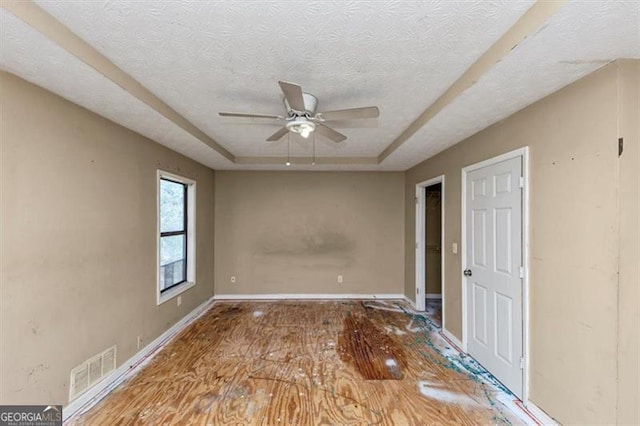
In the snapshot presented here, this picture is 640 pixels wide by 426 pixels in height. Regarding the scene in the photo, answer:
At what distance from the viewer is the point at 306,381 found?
2682mm

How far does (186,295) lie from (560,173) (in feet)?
14.7

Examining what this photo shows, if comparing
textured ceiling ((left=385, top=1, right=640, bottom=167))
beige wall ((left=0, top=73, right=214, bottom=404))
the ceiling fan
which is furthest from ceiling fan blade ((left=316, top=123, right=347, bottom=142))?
beige wall ((left=0, top=73, right=214, bottom=404))

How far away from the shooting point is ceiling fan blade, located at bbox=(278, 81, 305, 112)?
167cm

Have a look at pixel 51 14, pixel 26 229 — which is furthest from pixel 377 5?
pixel 26 229

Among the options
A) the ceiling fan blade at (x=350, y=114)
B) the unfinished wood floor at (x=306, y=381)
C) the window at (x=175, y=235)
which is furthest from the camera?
the window at (x=175, y=235)

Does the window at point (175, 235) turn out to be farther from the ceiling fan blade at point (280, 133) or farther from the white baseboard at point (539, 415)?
the white baseboard at point (539, 415)

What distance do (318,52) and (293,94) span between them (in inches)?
11.4

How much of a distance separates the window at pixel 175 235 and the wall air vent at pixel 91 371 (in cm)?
94

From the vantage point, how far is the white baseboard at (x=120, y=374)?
7.40ft

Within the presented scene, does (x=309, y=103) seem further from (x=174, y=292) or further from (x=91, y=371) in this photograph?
(x=174, y=292)

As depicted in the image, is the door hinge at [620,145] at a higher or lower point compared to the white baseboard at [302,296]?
higher

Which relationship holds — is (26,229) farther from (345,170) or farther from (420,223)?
(420,223)

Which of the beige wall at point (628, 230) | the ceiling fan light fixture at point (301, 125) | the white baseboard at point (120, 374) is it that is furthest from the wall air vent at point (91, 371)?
the beige wall at point (628, 230)

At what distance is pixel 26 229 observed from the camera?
→ 1.91 meters
